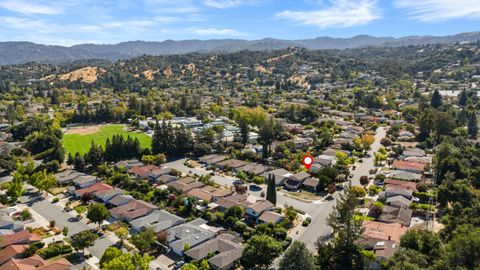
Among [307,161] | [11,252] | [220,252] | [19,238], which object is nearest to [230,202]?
[220,252]

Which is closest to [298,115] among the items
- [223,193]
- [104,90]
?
[223,193]

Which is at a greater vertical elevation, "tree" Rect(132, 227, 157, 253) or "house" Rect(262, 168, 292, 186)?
"tree" Rect(132, 227, 157, 253)

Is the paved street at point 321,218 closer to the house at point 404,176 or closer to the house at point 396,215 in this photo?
the house at point 404,176

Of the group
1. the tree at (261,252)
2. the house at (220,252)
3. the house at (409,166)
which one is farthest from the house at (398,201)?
the house at (220,252)

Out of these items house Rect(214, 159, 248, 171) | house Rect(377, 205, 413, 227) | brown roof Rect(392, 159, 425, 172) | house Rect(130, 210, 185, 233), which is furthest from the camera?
house Rect(214, 159, 248, 171)

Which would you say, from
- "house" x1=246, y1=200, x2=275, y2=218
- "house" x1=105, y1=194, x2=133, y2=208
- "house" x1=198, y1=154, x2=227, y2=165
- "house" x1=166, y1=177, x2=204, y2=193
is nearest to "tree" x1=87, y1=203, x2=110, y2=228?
"house" x1=105, y1=194, x2=133, y2=208

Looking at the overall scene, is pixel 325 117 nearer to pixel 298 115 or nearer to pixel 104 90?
pixel 298 115

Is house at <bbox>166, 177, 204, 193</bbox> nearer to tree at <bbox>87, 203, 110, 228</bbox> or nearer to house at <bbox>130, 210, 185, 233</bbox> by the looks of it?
house at <bbox>130, 210, 185, 233</bbox>
